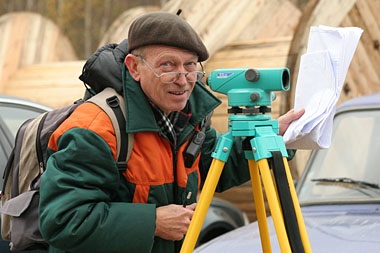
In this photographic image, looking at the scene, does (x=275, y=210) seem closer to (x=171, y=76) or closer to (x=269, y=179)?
(x=269, y=179)

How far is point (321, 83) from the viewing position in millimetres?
3029

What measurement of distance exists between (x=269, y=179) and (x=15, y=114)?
2955mm

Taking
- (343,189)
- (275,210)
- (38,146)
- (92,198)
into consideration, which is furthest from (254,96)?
(343,189)

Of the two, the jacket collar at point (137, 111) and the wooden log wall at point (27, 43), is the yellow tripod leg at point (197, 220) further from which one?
the wooden log wall at point (27, 43)

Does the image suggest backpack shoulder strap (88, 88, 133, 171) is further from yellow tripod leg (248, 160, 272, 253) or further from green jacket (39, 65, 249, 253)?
yellow tripod leg (248, 160, 272, 253)

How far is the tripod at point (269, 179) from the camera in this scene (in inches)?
112

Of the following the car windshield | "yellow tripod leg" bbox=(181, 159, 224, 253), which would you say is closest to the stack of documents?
"yellow tripod leg" bbox=(181, 159, 224, 253)

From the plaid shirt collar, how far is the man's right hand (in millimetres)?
319

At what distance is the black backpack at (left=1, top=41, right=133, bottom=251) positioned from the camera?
315 cm

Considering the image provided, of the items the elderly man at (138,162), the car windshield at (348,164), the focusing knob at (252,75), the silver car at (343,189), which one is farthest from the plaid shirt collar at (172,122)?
the car windshield at (348,164)

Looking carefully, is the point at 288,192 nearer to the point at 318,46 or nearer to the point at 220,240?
the point at 318,46

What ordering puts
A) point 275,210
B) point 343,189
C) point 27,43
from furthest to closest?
point 27,43, point 343,189, point 275,210


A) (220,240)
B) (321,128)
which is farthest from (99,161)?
(220,240)

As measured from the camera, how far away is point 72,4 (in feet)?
123
